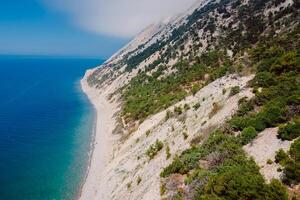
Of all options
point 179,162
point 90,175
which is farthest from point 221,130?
point 90,175

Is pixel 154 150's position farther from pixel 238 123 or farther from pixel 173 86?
pixel 173 86

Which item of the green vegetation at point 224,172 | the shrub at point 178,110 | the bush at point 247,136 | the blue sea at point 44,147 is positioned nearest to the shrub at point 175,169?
the green vegetation at point 224,172

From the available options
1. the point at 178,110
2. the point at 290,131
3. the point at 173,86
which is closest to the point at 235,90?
the point at 178,110

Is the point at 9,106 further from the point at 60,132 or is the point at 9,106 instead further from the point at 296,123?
the point at 296,123

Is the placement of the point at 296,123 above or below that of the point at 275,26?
below

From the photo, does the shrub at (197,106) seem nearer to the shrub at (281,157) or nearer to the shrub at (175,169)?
the shrub at (175,169)
